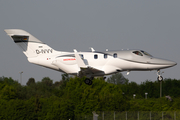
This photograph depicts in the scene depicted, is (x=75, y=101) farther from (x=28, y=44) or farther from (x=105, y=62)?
(x=105, y=62)

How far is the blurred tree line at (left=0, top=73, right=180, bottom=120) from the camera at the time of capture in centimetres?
5841

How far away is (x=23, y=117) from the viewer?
57.6 meters

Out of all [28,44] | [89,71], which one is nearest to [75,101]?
[28,44]

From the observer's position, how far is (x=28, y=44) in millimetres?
34562

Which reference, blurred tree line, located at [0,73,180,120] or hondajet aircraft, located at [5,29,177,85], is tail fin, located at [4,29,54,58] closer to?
hondajet aircraft, located at [5,29,177,85]

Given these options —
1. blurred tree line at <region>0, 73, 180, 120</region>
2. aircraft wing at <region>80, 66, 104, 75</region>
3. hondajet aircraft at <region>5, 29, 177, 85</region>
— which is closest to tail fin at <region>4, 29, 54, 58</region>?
hondajet aircraft at <region>5, 29, 177, 85</region>

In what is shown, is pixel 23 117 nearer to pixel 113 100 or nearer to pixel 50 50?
pixel 113 100

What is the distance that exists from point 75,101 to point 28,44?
4114 cm

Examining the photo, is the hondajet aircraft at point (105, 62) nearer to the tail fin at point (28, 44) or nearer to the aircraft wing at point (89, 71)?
the aircraft wing at point (89, 71)

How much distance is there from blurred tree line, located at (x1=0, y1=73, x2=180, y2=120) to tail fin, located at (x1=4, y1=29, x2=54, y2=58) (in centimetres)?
2521

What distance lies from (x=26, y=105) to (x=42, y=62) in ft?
95.3

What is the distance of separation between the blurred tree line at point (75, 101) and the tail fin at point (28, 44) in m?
25.2

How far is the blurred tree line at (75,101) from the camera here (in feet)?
192

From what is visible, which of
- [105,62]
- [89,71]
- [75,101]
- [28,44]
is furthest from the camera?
[75,101]
